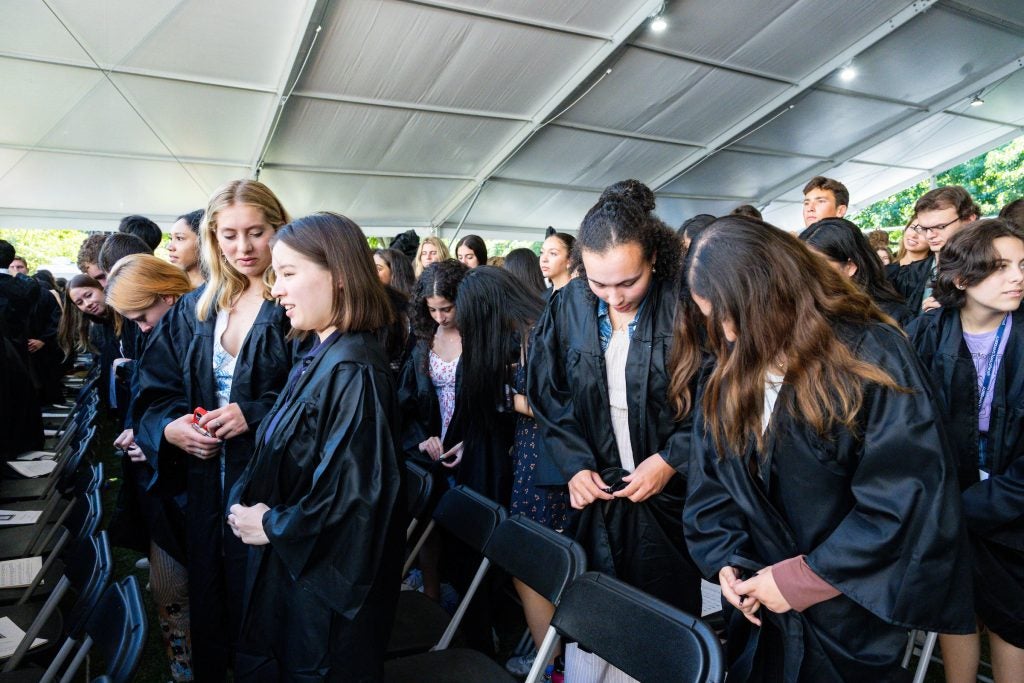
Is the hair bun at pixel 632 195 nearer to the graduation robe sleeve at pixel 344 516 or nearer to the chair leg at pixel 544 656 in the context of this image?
the graduation robe sleeve at pixel 344 516

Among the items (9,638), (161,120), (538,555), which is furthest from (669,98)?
(9,638)

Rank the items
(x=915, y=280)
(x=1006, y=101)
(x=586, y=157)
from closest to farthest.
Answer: (x=915, y=280), (x=586, y=157), (x=1006, y=101)

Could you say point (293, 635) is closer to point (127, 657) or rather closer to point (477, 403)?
point (127, 657)

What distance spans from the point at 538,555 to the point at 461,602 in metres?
0.56

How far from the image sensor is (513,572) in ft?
6.46

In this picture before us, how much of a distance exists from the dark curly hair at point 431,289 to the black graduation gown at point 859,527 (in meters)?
1.66

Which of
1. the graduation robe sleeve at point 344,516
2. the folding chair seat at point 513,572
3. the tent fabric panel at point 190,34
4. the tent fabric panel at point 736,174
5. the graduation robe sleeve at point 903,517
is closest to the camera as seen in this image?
the graduation robe sleeve at point 903,517

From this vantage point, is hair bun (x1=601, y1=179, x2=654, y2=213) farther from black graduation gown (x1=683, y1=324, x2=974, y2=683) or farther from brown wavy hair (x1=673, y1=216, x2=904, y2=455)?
black graduation gown (x1=683, y1=324, x2=974, y2=683)

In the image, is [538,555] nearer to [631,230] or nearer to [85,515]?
[631,230]

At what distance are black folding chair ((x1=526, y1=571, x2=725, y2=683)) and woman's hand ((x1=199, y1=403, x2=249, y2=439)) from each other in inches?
43.6

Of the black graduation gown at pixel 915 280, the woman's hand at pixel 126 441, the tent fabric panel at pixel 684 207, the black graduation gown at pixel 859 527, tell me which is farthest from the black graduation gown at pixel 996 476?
Result: the tent fabric panel at pixel 684 207

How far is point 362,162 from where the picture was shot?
9344 mm

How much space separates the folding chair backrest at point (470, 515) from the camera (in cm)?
216

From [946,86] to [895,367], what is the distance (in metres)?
11.5
